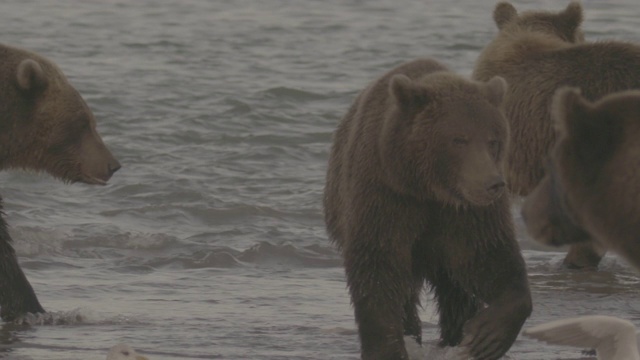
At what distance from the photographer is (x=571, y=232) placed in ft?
18.0

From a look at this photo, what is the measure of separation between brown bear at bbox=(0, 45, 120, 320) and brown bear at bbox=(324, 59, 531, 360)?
2103mm

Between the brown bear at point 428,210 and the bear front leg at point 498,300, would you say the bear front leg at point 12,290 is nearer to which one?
the brown bear at point 428,210

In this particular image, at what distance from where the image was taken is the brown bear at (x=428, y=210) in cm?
657

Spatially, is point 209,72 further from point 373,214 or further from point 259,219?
point 373,214

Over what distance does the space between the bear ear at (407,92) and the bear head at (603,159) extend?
1.43 metres

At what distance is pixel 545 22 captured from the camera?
9.89 m

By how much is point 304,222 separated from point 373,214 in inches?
187

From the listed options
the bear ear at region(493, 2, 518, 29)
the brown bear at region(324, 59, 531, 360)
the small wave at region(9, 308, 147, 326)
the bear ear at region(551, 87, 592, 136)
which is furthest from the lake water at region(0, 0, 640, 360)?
the bear ear at region(551, 87, 592, 136)

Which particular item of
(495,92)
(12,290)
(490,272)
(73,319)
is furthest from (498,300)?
(12,290)

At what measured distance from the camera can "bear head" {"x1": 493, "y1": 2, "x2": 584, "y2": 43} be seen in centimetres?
983

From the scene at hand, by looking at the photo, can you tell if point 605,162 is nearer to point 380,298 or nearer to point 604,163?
point 604,163

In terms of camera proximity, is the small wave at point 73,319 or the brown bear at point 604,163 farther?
the small wave at point 73,319

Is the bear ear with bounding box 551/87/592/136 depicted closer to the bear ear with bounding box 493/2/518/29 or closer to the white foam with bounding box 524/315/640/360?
the white foam with bounding box 524/315/640/360

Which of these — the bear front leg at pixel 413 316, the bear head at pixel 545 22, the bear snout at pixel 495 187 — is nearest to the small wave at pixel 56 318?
the bear front leg at pixel 413 316
